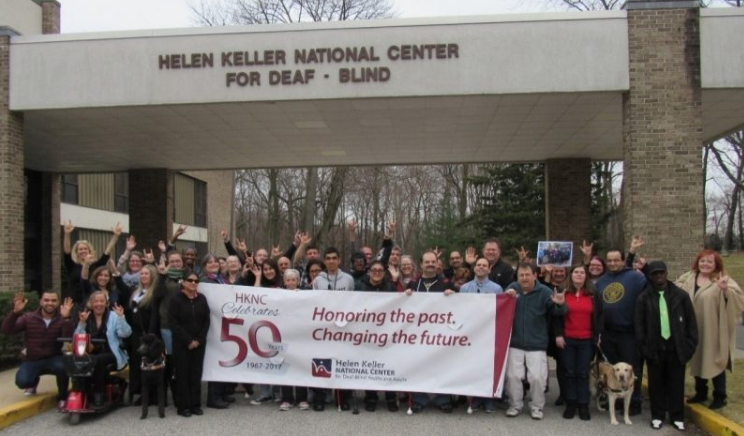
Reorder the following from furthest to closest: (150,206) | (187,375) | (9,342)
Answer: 1. (150,206)
2. (9,342)
3. (187,375)

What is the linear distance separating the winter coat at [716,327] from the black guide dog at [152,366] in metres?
6.12

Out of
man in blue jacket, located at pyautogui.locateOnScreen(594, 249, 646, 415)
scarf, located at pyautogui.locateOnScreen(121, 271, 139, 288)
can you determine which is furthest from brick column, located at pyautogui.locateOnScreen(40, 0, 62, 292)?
man in blue jacket, located at pyautogui.locateOnScreen(594, 249, 646, 415)

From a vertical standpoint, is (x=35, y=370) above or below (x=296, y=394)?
above

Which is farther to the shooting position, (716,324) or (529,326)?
(529,326)

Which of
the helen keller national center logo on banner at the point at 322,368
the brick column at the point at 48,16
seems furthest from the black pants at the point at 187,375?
the brick column at the point at 48,16

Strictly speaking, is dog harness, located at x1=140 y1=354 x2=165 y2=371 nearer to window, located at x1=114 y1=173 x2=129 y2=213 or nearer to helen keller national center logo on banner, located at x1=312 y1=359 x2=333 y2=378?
helen keller national center logo on banner, located at x1=312 y1=359 x2=333 y2=378

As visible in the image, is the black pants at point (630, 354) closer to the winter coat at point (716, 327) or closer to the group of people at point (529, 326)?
the group of people at point (529, 326)

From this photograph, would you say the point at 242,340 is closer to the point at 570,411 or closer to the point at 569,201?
the point at 570,411

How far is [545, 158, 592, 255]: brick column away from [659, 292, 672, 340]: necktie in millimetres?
9942

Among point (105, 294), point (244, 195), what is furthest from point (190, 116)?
point (244, 195)

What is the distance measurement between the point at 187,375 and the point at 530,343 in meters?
4.02

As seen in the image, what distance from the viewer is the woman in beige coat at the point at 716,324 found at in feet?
23.7

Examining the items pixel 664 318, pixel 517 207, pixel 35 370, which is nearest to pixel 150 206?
pixel 35 370

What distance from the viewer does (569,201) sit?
57.2 feet
